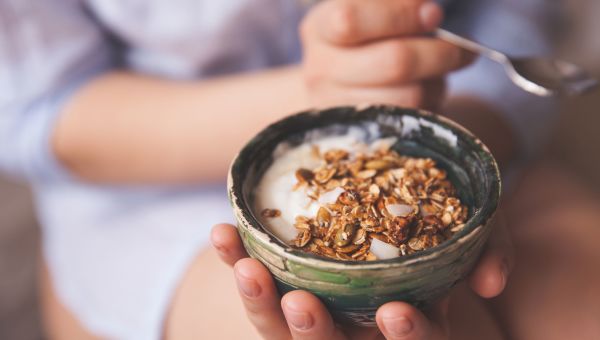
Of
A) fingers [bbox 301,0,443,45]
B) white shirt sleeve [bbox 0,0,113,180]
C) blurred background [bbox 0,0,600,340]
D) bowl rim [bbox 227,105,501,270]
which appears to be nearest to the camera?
bowl rim [bbox 227,105,501,270]

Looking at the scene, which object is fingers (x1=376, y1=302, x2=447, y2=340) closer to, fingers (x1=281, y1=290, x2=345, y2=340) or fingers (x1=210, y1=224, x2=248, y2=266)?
fingers (x1=281, y1=290, x2=345, y2=340)

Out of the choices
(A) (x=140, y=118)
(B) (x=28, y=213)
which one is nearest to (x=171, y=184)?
(A) (x=140, y=118)

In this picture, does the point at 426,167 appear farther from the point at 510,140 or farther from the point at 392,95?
the point at 510,140

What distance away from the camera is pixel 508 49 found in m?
1.09

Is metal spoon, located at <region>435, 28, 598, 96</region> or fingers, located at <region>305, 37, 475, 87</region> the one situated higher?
fingers, located at <region>305, 37, 475, 87</region>

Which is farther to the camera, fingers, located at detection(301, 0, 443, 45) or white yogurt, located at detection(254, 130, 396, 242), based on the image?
fingers, located at detection(301, 0, 443, 45)

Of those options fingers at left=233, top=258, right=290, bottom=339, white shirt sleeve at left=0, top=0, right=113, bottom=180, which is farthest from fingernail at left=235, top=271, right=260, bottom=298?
white shirt sleeve at left=0, top=0, right=113, bottom=180

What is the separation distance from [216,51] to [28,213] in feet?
3.36

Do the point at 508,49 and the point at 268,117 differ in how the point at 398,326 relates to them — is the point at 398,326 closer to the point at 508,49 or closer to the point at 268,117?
the point at 268,117

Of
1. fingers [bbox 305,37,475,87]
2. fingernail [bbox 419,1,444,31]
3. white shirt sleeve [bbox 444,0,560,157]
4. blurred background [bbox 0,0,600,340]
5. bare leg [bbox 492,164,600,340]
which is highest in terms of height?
fingernail [bbox 419,1,444,31]

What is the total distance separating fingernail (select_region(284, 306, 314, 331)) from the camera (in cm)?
50

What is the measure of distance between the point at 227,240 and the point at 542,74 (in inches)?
19.4

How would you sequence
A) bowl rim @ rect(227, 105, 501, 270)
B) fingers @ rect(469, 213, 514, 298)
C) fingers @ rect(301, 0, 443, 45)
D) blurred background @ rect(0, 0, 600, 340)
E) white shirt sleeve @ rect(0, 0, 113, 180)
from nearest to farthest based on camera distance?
1. bowl rim @ rect(227, 105, 501, 270)
2. fingers @ rect(469, 213, 514, 298)
3. fingers @ rect(301, 0, 443, 45)
4. white shirt sleeve @ rect(0, 0, 113, 180)
5. blurred background @ rect(0, 0, 600, 340)

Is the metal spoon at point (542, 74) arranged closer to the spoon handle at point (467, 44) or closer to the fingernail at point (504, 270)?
the spoon handle at point (467, 44)
